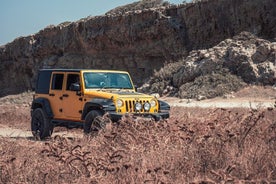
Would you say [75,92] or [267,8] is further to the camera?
[267,8]

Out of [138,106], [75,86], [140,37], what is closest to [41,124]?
[75,86]

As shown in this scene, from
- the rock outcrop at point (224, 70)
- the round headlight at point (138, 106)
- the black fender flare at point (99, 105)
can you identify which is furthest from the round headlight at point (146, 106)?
the rock outcrop at point (224, 70)

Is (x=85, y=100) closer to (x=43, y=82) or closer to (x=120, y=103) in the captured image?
(x=120, y=103)

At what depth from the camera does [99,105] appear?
37.7ft

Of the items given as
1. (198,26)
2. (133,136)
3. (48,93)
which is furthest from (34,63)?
(133,136)

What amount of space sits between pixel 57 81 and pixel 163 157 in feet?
27.1

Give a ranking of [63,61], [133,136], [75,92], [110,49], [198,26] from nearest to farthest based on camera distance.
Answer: [133,136], [75,92], [198,26], [110,49], [63,61]

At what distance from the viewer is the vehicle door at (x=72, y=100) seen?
1258cm

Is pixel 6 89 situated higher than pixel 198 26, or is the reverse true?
pixel 198 26

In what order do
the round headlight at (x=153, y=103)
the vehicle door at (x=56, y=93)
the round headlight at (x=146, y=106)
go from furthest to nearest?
the vehicle door at (x=56, y=93), the round headlight at (x=153, y=103), the round headlight at (x=146, y=106)

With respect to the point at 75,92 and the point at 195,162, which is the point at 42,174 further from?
the point at 75,92

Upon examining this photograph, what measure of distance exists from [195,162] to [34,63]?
45.4 metres

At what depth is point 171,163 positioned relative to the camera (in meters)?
5.56

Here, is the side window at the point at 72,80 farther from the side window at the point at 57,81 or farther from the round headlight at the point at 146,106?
the round headlight at the point at 146,106
